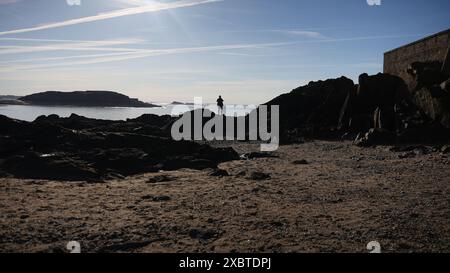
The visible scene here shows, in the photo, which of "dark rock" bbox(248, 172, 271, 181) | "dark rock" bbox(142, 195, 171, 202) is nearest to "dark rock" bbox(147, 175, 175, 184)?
"dark rock" bbox(142, 195, 171, 202)

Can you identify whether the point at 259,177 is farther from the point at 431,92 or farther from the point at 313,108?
the point at 313,108

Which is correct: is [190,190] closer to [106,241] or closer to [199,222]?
[199,222]

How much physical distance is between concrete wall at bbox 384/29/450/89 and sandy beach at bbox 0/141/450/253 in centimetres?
1681

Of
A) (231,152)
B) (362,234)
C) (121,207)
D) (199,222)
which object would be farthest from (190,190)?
(231,152)

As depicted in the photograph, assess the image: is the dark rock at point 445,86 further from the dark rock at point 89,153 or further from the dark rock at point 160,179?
the dark rock at point 160,179

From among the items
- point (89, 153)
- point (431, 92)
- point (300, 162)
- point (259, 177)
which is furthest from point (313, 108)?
point (259, 177)

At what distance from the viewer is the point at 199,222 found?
8070 mm

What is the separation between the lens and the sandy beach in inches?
267

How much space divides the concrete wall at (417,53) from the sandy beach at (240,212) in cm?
1681

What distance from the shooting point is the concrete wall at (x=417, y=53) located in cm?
2784

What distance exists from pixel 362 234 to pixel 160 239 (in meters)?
3.52

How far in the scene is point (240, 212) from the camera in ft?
28.8

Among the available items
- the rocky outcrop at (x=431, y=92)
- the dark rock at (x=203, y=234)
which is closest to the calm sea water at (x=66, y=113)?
the rocky outcrop at (x=431, y=92)
